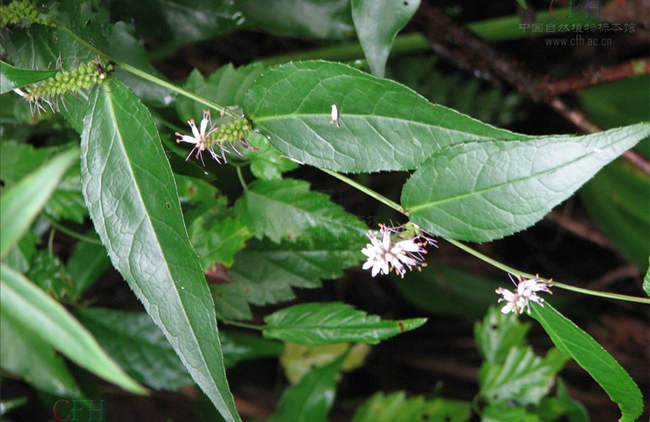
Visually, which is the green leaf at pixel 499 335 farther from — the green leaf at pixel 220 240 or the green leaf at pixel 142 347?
the green leaf at pixel 220 240

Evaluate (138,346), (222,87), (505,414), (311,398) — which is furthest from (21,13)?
(505,414)

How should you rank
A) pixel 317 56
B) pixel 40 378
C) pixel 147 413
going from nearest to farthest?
pixel 40 378
pixel 317 56
pixel 147 413

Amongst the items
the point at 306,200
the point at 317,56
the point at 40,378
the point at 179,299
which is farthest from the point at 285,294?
the point at 317,56

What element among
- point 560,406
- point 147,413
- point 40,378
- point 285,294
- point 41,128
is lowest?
point 147,413

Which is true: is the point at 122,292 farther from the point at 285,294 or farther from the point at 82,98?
the point at 82,98

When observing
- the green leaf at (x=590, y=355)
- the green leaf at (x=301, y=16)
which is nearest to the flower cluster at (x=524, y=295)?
the green leaf at (x=590, y=355)
